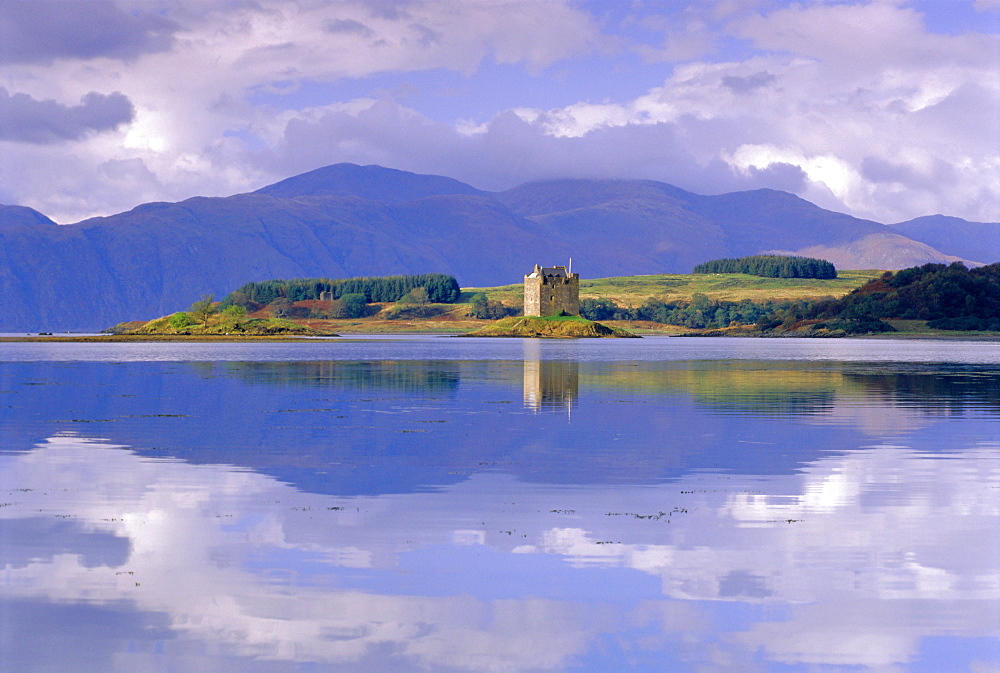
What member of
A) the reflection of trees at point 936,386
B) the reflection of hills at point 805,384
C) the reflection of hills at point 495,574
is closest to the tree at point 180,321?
the reflection of hills at point 805,384

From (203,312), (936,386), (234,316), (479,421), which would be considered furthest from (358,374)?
(203,312)

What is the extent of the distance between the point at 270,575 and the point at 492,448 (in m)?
14.7

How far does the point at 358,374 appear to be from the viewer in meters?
69.7

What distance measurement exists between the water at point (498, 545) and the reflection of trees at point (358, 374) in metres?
20.8

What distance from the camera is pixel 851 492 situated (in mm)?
22031

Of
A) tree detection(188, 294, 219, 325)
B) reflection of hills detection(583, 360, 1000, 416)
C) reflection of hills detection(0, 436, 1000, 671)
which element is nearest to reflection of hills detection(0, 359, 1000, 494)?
reflection of hills detection(583, 360, 1000, 416)

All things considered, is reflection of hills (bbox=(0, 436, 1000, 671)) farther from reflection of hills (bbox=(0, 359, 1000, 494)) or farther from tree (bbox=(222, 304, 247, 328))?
tree (bbox=(222, 304, 247, 328))

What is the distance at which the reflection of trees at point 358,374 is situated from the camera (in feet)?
190

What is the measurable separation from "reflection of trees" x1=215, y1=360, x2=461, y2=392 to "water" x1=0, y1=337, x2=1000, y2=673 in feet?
68.2

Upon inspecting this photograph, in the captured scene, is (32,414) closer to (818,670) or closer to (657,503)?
(657,503)

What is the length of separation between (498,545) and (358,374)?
53510mm

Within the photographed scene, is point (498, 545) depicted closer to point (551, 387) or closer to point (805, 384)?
point (551, 387)

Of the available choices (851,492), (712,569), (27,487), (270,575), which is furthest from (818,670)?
(27,487)

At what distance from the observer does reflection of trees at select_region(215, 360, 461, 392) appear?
58031 millimetres
